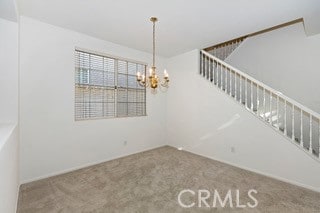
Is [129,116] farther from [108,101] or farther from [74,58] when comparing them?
[74,58]

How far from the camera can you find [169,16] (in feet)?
9.18

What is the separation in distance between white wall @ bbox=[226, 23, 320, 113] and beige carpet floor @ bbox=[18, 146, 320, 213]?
2275 mm

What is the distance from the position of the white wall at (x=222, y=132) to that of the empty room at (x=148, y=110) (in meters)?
0.02

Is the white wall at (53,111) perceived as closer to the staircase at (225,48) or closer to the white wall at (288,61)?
the staircase at (225,48)

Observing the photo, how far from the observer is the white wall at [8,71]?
2314 millimetres

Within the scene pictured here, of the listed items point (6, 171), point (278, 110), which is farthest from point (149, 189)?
point (278, 110)

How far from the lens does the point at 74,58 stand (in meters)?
3.40

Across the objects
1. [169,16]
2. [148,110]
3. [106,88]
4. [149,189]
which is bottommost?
[149,189]

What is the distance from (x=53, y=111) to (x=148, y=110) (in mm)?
2444

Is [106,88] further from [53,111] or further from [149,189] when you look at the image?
[149,189]

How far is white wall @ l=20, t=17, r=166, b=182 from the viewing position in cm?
282

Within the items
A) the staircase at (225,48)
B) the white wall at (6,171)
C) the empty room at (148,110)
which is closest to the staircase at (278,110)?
the empty room at (148,110)

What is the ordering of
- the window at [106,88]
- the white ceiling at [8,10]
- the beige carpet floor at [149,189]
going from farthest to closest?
the window at [106,88] < the beige carpet floor at [149,189] < the white ceiling at [8,10]

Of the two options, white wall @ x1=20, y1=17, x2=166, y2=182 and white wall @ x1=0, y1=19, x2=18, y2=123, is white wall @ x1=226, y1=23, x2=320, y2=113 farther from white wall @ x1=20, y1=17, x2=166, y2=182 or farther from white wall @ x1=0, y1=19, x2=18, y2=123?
white wall @ x1=0, y1=19, x2=18, y2=123
